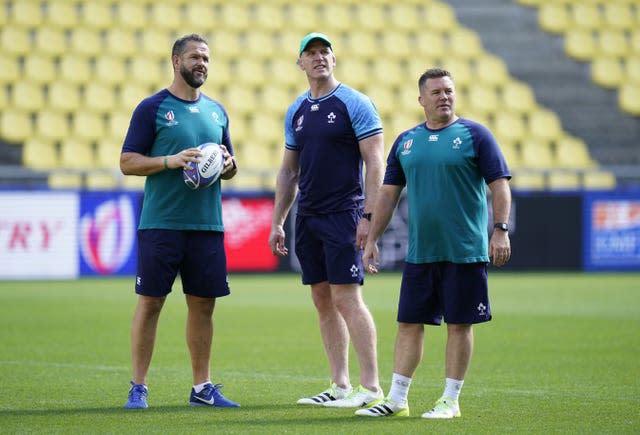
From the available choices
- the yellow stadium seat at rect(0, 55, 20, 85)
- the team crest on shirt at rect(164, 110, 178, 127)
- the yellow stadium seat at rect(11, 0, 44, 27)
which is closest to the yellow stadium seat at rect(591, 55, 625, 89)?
the yellow stadium seat at rect(11, 0, 44, 27)

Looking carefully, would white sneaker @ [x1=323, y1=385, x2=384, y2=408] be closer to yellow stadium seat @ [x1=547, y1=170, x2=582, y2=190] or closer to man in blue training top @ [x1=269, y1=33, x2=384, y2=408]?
man in blue training top @ [x1=269, y1=33, x2=384, y2=408]

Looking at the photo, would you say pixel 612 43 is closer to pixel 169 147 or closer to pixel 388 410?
pixel 169 147

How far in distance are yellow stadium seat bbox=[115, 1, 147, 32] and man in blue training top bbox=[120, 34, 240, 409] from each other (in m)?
18.3

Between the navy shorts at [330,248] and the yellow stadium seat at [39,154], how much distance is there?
15.4 meters

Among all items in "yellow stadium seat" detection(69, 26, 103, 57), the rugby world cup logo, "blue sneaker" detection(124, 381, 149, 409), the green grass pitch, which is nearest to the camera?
the green grass pitch

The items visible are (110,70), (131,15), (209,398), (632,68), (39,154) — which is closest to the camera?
(209,398)

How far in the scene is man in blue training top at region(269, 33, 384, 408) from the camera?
24.2 ft

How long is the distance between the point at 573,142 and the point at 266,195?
28.2ft

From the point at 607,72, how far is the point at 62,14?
1267 centimetres

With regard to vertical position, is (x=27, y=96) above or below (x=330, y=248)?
above

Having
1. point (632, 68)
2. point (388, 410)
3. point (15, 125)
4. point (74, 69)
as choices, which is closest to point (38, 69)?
point (74, 69)

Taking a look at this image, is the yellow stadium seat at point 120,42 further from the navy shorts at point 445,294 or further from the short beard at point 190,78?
the navy shorts at point 445,294

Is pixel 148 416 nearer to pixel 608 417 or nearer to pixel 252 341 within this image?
pixel 608 417

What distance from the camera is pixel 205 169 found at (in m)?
7.34
